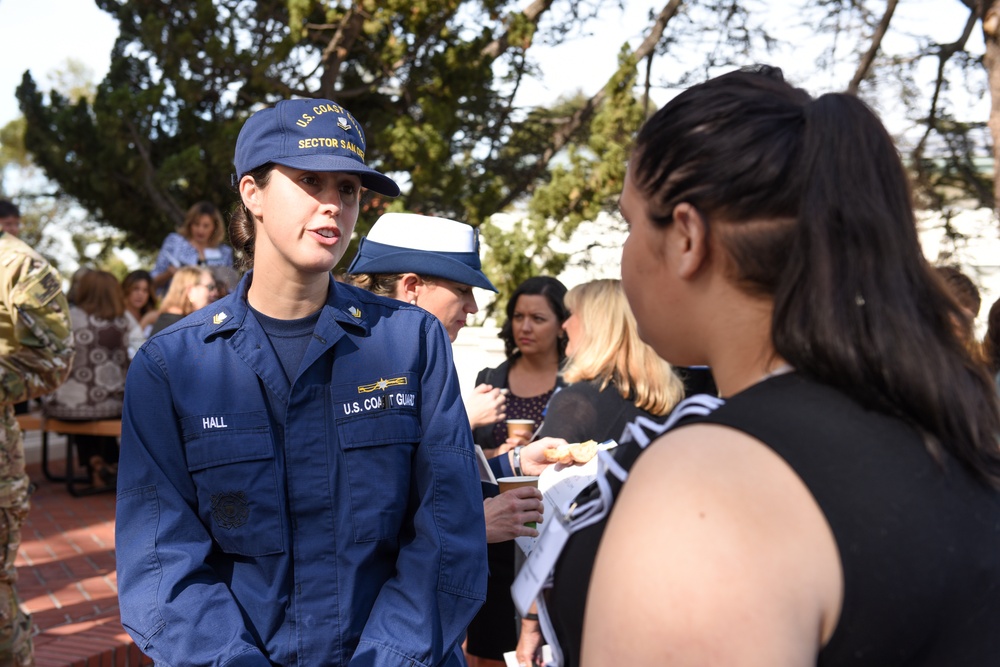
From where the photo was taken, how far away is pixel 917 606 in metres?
1.09

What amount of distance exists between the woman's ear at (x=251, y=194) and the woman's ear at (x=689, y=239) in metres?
1.33

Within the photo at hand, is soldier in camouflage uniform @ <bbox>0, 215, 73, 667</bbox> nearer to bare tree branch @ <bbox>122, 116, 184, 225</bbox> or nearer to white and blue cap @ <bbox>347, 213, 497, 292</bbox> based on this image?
white and blue cap @ <bbox>347, 213, 497, 292</bbox>

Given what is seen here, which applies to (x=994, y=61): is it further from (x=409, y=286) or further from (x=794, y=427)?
(x=794, y=427)

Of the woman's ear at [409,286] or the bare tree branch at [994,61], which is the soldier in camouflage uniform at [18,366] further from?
the bare tree branch at [994,61]

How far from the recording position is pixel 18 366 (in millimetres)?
3764

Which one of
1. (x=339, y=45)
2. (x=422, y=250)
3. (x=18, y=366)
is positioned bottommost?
(x=18, y=366)

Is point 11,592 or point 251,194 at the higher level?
point 251,194

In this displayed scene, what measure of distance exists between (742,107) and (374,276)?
2.08 meters

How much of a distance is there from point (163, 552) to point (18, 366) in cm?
218

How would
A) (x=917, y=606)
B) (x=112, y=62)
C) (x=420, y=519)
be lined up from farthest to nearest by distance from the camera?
(x=112, y=62), (x=420, y=519), (x=917, y=606)

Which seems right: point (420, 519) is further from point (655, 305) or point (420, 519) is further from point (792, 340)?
point (792, 340)

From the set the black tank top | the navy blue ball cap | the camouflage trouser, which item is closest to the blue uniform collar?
the navy blue ball cap

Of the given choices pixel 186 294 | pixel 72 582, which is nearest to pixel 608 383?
pixel 186 294

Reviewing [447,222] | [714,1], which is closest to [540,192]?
[714,1]
